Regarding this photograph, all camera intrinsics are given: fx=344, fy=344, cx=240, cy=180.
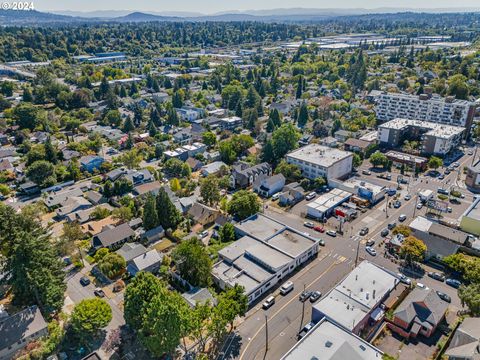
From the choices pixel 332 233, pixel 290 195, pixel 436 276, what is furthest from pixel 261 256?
pixel 436 276

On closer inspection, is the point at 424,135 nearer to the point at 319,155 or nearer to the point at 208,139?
the point at 319,155

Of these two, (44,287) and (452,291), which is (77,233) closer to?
(44,287)

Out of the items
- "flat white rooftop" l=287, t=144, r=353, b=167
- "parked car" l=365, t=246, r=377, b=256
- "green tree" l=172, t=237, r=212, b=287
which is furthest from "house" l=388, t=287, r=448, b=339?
"flat white rooftop" l=287, t=144, r=353, b=167

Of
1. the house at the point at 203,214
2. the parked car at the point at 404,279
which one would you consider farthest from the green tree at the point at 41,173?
the parked car at the point at 404,279

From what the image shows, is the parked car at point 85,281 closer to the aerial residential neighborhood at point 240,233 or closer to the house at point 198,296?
the aerial residential neighborhood at point 240,233

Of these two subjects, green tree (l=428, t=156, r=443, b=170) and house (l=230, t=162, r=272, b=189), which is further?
green tree (l=428, t=156, r=443, b=170)

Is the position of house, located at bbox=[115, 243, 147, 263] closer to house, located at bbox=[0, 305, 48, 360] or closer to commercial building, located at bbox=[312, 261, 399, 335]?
house, located at bbox=[0, 305, 48, 360]
